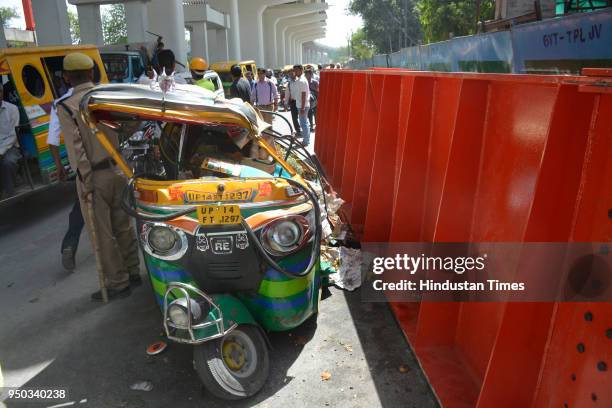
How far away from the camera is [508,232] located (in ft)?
8.89

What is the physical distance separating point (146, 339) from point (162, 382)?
2.09 ft

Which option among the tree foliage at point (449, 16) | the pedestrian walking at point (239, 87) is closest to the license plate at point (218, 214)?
the pedestrian walking at point (239, 87)

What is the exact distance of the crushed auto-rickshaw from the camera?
3033 millimetres

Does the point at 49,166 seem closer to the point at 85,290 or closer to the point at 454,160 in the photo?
the point at 85,290

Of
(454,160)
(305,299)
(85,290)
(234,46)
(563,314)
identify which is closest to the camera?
(563,314)

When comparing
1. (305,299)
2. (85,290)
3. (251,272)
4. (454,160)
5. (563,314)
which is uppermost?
(454,160)

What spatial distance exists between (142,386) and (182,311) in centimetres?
71

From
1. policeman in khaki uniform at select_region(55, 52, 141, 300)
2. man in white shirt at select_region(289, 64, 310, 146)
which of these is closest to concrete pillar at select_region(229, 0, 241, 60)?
man in white shirt at select_region(289, 64, 310, 146)

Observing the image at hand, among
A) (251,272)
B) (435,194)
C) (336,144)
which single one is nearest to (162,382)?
(251,272)

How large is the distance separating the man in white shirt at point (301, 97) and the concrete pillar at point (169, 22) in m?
11.4

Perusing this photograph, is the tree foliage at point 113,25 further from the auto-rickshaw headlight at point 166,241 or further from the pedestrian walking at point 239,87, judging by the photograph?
the auto-rickshaw headlight at point 166,241

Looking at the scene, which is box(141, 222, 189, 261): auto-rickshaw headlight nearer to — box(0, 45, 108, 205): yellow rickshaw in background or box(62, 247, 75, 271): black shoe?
box(62, 247, 75, 271): black shoe

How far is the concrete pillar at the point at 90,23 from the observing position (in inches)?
856

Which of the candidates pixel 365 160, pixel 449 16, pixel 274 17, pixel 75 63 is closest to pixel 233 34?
pixel 449 16
